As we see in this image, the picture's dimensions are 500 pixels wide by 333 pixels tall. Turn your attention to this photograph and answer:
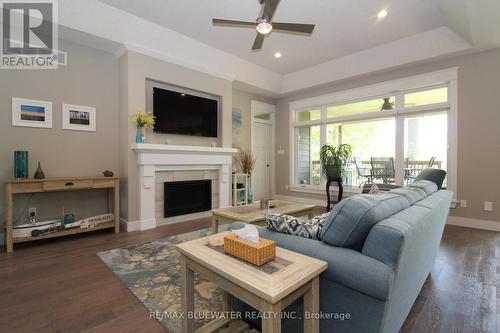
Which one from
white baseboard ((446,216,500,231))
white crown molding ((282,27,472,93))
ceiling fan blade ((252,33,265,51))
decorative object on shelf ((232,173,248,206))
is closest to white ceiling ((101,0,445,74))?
white crown molding ((282,27,472,93))

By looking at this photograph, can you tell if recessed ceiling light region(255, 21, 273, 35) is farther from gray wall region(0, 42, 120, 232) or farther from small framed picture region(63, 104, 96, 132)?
small framed picture region(63, 104, 96, 132)

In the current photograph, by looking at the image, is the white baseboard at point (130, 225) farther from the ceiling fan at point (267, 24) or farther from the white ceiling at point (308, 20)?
the white ceiling at point (308, 20)

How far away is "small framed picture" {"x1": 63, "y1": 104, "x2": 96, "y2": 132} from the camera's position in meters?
3.34

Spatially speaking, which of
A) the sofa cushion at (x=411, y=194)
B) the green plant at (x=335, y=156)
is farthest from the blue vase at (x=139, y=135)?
the green plant at (x=335, y=156)

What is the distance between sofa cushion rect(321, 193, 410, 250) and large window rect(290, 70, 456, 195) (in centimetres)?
383

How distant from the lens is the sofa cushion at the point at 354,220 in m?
1.10

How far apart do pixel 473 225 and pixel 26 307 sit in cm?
541

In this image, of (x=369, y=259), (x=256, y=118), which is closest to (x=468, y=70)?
(x=256, y=118)

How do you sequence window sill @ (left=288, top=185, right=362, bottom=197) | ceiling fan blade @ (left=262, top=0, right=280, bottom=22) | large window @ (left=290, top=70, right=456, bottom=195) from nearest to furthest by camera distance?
ceiling fan blade @ (left=262, top=0, right=280, bottom=22)
large window @ (left=290, top=70, right=456, bottom=195)
window sill @ (left=288, top=185, right=362, bottom=197)

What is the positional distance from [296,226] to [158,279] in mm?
1392

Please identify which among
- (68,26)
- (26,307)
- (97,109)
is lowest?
(26,307)

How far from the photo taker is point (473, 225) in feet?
12.2

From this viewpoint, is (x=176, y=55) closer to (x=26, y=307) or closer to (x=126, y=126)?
(x=126, y=126)

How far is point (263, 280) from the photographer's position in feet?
3.01
